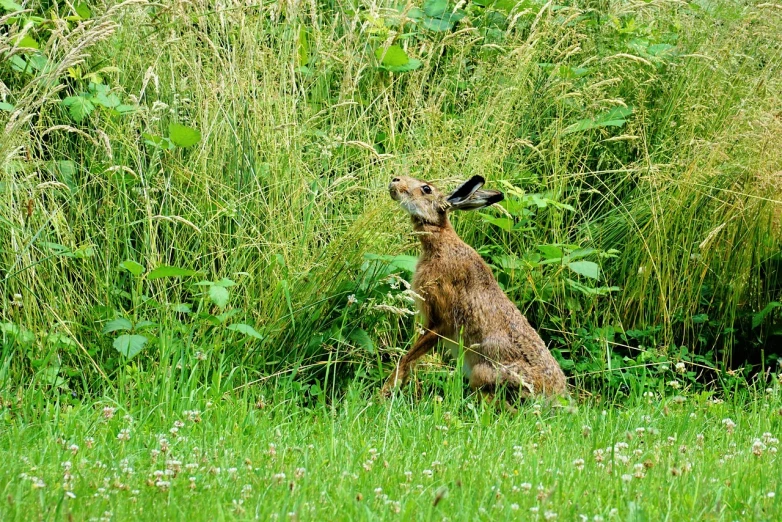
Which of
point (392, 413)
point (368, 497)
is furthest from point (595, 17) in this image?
point (368, 497)

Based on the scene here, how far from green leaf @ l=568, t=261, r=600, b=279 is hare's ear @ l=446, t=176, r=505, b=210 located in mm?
638

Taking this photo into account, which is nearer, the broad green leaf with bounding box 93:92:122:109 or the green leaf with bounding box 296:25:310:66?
the broad green leaf with bounding box 93:92:122:109

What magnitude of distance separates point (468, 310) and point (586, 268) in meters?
0.76

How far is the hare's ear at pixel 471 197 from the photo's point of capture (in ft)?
19.4

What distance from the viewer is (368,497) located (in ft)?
11.2

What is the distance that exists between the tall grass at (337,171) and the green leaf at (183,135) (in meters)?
0.18

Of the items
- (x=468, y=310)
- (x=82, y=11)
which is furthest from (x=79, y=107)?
(x=468, y=310)

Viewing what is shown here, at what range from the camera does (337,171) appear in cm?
658

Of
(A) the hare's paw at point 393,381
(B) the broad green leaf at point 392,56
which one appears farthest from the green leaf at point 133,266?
(B) the broad green leaf at point 392,56

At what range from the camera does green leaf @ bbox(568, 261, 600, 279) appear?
241 inches

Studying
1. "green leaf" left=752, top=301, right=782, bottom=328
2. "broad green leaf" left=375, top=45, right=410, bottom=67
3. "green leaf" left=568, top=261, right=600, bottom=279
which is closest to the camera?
"green leaf" left=568, top=261, right=600, bottom=279

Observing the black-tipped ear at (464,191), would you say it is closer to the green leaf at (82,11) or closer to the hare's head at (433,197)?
the hare's head at (433,197)

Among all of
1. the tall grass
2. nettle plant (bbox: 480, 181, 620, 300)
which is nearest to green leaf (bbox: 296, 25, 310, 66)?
the tall grass

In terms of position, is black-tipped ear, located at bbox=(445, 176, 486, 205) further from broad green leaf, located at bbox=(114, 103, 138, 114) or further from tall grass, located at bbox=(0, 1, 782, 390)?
broad green leaf, located at bbox=(114, 103, 138, 114)
